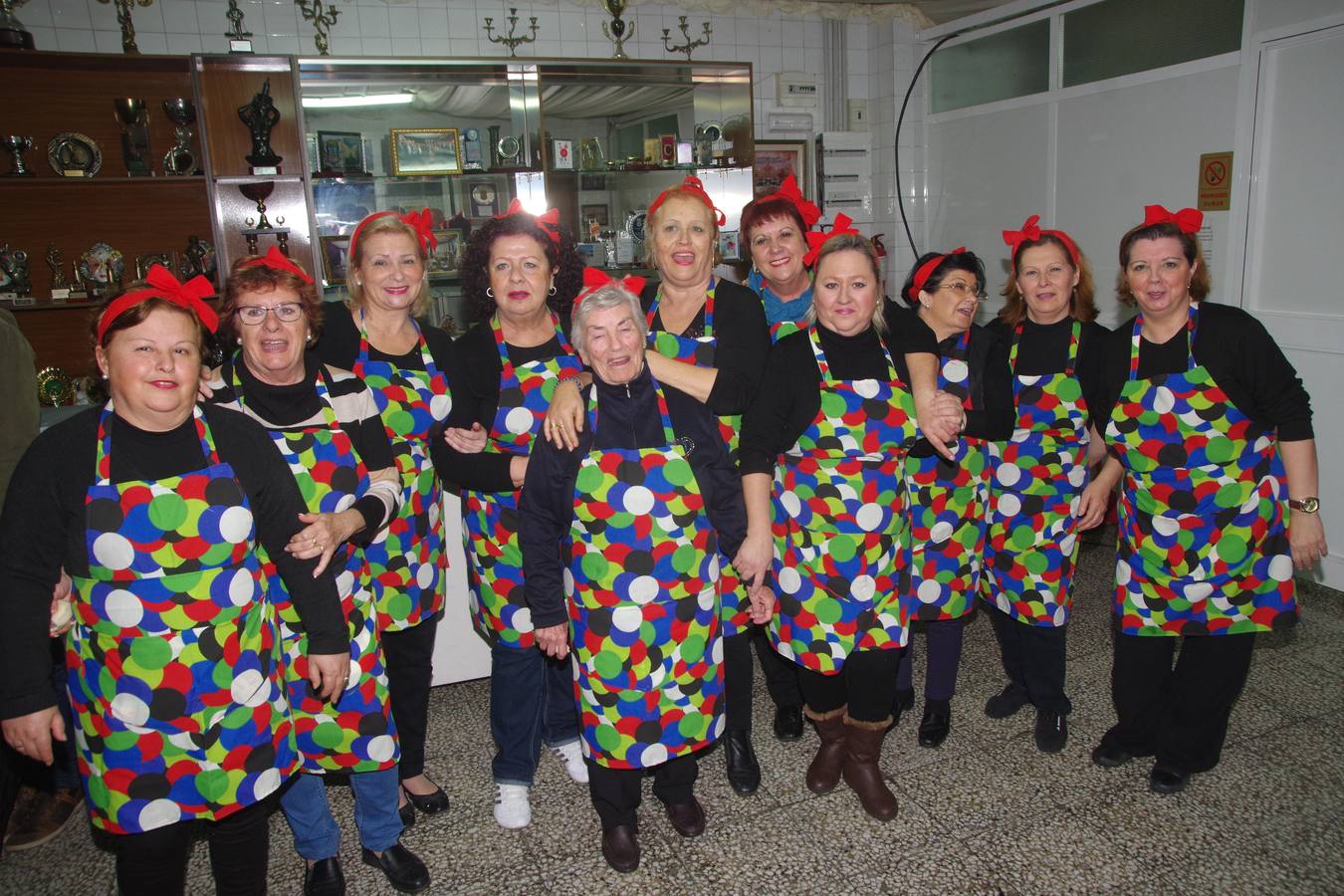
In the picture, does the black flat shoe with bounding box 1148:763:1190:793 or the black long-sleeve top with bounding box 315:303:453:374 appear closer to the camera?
the black long-sleeve top with bounding box 315:303:453:374

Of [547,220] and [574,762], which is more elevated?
[547,220]

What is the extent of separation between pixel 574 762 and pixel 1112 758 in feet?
5.05

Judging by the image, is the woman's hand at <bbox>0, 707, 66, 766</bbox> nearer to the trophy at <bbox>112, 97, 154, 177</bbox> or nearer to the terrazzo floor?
the terrazzo floor

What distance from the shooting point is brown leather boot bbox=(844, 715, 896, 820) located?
2.23 m

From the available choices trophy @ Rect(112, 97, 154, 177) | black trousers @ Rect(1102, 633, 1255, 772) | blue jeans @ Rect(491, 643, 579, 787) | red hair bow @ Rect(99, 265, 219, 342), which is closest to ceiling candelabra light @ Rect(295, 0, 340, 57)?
trophy @ Rect(112, 97, 154, 177)

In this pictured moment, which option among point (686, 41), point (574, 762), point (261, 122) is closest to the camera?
point (574, 762)

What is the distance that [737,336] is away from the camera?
7.25ft

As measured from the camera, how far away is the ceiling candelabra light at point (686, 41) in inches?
188

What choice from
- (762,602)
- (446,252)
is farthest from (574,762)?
(446,252)

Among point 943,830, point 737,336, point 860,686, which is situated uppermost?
point 737,336

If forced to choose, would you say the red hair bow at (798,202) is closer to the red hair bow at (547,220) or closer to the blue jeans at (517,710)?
the red hair bow at (547,220)

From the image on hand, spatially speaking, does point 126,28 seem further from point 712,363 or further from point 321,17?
point 712,363

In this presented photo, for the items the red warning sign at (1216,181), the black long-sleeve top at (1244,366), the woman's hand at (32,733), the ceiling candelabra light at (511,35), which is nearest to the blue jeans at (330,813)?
the woman's hand at (32,733)

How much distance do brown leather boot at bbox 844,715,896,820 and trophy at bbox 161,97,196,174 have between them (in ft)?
12.6
